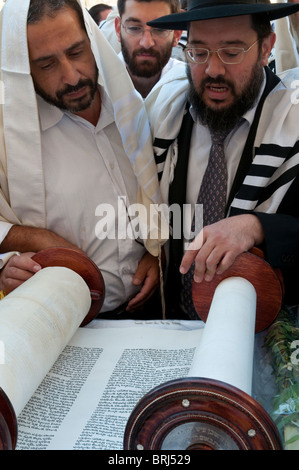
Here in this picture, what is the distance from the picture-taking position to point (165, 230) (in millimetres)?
2168

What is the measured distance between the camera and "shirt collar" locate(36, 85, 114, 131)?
2170 millimetres

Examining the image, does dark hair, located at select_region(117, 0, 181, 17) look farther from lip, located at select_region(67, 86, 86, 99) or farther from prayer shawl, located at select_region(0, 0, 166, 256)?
lip, located at select_region(67, 86, 86, 99)

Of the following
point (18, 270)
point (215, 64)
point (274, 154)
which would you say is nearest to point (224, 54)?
point (215, 64)

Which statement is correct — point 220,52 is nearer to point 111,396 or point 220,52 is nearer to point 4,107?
point 4,107

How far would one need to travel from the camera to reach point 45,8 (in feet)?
6.66

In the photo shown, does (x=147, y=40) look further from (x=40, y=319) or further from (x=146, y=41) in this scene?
(x=40, y=319)

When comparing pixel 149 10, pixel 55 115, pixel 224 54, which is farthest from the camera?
pixel 149 10

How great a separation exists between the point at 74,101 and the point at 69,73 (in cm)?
11

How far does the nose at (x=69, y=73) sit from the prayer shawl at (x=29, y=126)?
0.10 metres

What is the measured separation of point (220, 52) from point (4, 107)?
0.82 meters

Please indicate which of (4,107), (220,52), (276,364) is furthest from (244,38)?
(276,364)

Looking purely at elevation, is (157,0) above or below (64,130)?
above

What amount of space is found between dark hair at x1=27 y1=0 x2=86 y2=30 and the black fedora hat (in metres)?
0.34

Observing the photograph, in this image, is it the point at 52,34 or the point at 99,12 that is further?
the point at 99,12
